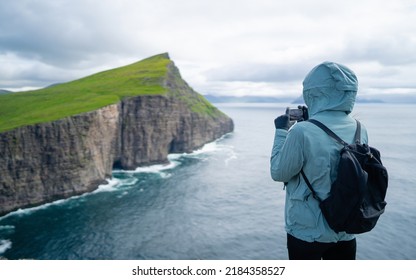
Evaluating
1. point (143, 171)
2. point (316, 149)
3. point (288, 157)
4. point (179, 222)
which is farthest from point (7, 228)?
point (316, 149)

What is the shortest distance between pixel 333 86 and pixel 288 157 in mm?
1184

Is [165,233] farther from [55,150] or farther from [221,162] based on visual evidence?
[221,162]

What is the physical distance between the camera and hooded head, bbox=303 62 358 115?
443 cm

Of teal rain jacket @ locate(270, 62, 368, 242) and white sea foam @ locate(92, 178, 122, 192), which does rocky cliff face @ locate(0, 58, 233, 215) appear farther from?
teal rain jacket @ locate(270, 62, 368, 242)

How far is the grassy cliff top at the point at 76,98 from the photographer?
6372cm

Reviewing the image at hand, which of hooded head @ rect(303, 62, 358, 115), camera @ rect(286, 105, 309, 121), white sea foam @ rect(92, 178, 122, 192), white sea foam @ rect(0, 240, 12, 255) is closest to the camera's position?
hooded head @ rect(303, 62, 358, 115)

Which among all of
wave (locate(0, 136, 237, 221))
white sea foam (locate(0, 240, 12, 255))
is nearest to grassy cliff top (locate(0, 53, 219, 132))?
wave (locate(0, 136, 237, 221))

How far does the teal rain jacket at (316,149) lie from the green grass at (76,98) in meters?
61.1

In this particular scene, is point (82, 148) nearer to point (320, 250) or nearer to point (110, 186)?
point (110, 186)

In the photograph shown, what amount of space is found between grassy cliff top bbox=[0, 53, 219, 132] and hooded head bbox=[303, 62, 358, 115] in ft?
201

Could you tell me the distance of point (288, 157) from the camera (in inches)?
167

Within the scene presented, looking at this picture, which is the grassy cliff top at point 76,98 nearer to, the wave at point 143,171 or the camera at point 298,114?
the wave at point 143,171

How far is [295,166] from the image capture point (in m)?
4.25
